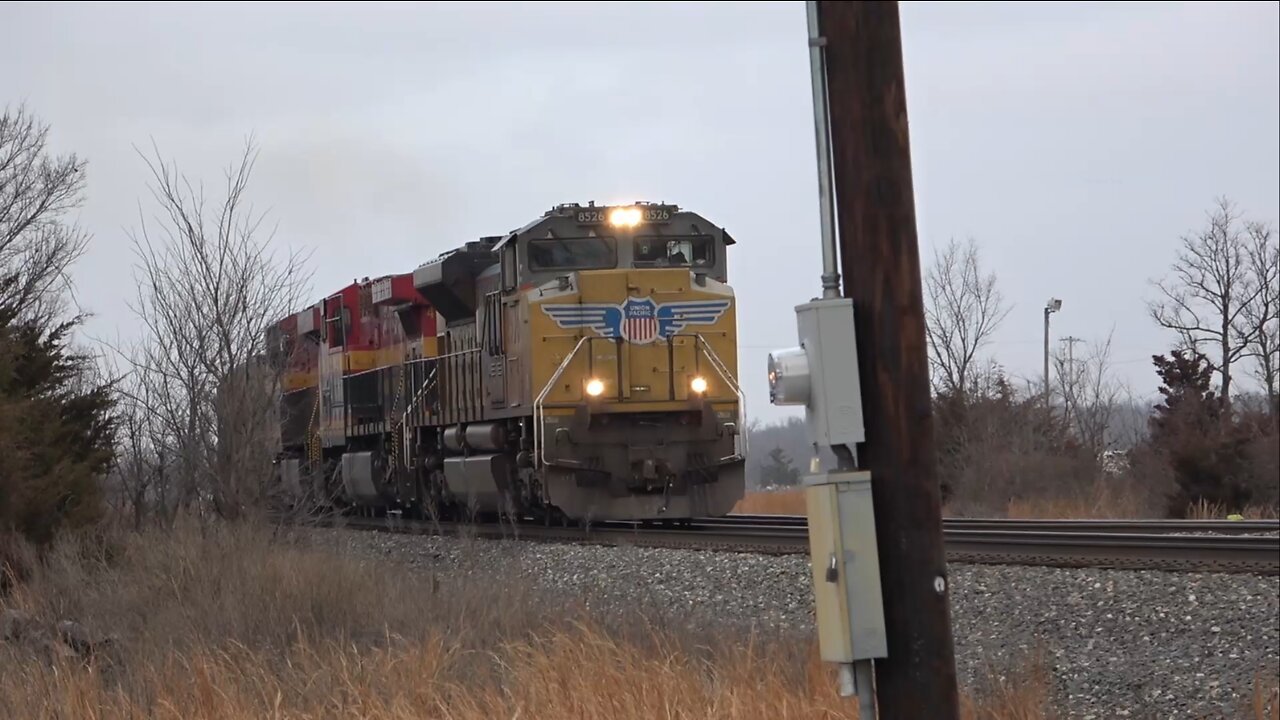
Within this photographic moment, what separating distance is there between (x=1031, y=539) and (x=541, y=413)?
5.13 m

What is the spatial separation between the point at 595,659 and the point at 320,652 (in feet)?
6.29

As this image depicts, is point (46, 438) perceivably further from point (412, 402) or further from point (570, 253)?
point (570, 253)

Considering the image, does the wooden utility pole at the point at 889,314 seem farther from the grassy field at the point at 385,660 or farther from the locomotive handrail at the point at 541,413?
the locomotive handrail at the point at 541,413

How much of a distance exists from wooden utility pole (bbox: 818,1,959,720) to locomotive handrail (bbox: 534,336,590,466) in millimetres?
10676

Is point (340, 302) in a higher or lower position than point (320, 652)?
higher

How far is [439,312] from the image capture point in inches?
748

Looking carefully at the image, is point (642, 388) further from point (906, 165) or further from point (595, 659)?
point (906, 165)

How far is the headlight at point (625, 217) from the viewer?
15.9 metres

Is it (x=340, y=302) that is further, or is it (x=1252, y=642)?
(x=340, y=302)

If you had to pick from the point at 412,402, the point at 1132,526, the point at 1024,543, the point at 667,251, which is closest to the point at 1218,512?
the point at 1132,526

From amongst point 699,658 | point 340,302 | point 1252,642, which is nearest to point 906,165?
point 699,658

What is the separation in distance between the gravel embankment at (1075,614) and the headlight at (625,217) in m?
4.54

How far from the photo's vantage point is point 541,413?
1516 cm

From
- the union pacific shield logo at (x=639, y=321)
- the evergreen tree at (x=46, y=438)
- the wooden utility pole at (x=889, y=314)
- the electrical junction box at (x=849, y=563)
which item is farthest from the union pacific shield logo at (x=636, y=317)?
the electrical junction box at (x=849, y=563)
